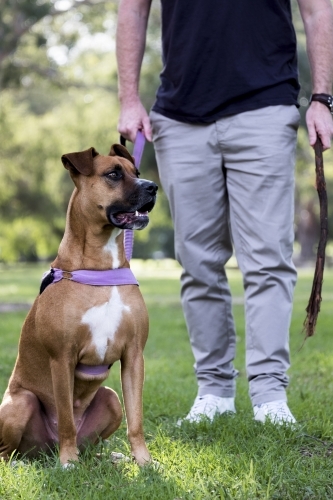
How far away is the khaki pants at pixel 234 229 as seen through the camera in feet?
13.9

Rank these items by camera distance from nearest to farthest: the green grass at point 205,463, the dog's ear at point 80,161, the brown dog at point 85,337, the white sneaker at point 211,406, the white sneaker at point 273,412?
the green grass at point 205,463
the brown dog at point 85,337
the dog's ear at point 80,161
the white sneaker at point 273,412
the white sneaker at point 211,406

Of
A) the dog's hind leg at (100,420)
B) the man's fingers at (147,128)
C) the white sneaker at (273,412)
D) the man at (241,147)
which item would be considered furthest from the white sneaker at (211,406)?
the man's fingers at (147,128)

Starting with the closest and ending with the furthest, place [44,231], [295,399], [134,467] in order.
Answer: [134,467]
[295,399]
[44,231]

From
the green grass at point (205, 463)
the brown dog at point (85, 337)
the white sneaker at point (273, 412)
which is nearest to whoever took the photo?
the green grass at point (205, 463)

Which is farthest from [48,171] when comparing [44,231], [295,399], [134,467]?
[134,467]

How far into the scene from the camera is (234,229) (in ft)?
14.5

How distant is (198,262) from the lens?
4449 mm

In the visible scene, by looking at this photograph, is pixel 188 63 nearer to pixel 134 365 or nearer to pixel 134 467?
pixel 134 365

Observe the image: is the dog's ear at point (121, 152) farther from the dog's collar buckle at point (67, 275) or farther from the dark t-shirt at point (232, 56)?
the dog's collar buckle at point (67, 275)

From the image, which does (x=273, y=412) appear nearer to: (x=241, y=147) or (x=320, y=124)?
(x=241, y=147)

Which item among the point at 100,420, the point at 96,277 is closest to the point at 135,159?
the point at 96,277

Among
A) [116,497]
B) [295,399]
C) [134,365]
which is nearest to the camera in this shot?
[116,497]

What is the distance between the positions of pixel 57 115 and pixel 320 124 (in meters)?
22.2

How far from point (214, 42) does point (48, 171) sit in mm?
16961
